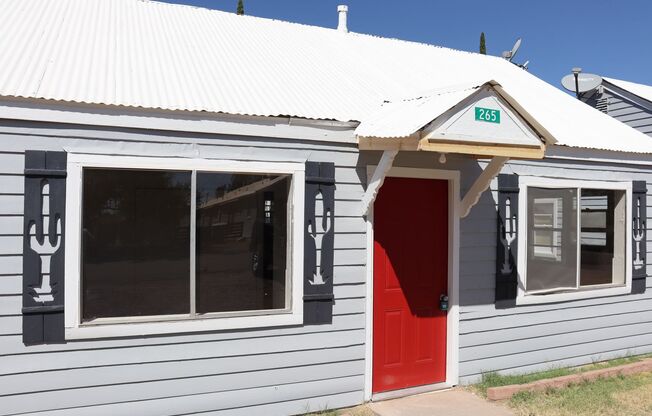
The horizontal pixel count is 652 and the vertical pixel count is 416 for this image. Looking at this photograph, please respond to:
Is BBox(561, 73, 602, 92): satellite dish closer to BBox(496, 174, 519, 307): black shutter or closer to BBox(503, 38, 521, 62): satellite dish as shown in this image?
BBox(503, 38, 521, 62): satellite dish

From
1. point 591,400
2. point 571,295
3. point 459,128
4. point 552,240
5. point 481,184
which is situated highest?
point 459,128

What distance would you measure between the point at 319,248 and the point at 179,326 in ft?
4.56

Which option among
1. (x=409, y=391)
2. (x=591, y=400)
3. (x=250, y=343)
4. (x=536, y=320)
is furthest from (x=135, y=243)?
(x=591, y=400)

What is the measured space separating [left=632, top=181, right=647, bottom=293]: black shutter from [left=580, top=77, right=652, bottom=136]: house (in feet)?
18.7

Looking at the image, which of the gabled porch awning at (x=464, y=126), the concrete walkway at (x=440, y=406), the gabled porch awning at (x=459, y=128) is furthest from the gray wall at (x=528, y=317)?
the gabled porch awning at (x=464, y=126)

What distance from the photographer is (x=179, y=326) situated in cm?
456

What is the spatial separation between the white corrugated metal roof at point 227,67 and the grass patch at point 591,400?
2.70 m

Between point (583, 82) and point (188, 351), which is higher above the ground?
point (583, 82)

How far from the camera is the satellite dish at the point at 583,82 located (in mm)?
12430

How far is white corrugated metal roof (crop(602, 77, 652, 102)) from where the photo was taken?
12.2 metres

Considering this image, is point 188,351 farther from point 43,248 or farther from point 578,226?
point 578,226

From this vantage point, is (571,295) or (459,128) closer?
(459,128)

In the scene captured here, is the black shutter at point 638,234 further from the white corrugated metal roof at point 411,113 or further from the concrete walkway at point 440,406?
the white corrugated metal roof at point 411,113

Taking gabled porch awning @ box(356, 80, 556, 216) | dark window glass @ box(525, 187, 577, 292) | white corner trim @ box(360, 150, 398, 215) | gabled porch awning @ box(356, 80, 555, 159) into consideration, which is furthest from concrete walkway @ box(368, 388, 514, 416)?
gabled porch awning @ box(356, 80, 555, 159)
